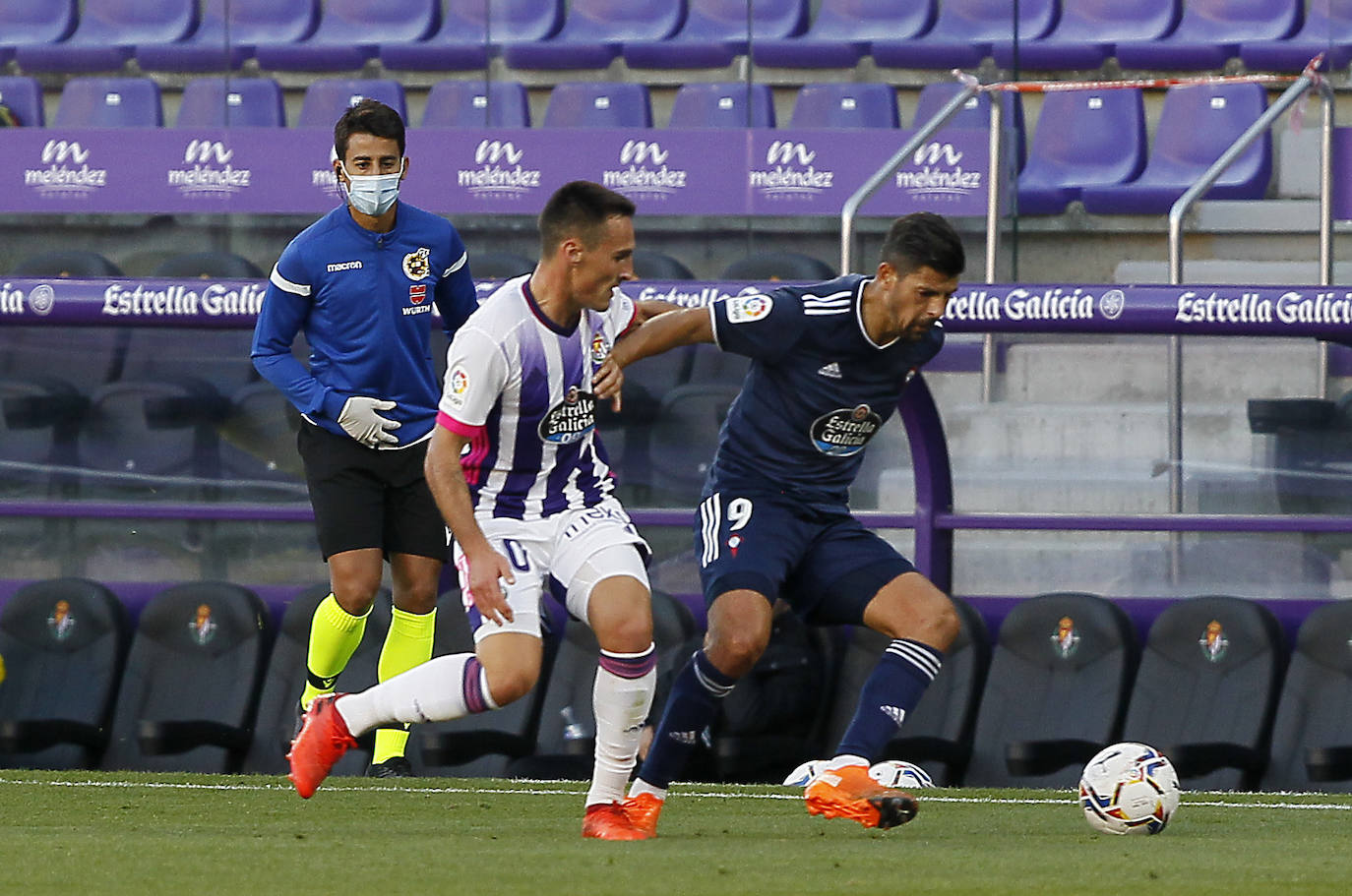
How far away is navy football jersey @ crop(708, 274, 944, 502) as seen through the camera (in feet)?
18.9

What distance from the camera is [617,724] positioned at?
17.5 ft

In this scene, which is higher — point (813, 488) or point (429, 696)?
point (813, 488)

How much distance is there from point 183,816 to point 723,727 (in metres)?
2.63

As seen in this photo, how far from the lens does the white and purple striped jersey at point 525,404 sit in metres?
5.20

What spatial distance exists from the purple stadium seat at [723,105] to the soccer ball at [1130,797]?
17.6 feet

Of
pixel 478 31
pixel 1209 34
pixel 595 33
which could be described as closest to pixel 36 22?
pixel 478 31

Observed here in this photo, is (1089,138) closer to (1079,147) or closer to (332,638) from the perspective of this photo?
(1079,147)

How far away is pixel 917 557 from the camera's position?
345 inches

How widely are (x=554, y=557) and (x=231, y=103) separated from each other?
648cm

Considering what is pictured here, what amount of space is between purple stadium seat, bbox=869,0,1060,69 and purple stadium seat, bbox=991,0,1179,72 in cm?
7

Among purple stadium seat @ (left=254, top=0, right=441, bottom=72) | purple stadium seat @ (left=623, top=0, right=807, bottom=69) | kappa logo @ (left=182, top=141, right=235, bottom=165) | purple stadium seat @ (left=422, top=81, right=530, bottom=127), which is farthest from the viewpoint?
purple stadium seat @ (left=254, top=0, right=441, bottom=72)

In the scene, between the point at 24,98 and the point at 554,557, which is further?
the point at 24,98

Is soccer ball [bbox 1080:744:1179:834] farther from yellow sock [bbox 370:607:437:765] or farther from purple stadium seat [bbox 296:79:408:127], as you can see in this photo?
purple stadium seat [bbox 296:79:408:127]

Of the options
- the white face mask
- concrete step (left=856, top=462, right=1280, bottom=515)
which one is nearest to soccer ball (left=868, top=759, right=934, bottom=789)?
concrete step (left=856, top=462, right=1280, bottom=515)
